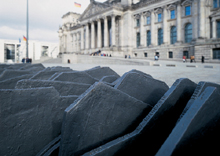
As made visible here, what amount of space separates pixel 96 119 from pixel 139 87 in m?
0.91

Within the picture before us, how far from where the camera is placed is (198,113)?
4.40 ft

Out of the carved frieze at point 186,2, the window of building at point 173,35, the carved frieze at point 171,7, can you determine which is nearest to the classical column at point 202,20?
the carved frieze at point 186,2

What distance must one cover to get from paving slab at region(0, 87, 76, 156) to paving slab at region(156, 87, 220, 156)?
4.17ft

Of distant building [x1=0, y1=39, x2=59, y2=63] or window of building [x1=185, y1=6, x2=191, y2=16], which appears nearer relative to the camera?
window of building [x1=185, y1=6, x2=191, y2=16]

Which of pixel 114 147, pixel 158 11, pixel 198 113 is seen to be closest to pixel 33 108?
pixel 114 147

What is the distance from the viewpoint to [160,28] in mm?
37562

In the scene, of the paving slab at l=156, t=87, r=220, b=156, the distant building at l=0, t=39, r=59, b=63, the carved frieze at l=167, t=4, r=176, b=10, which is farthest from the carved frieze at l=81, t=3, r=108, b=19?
the paving slab at l=156, t=87, r=220, b=156

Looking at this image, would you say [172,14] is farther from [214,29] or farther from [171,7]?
[214,29]

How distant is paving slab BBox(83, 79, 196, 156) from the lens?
1.51m

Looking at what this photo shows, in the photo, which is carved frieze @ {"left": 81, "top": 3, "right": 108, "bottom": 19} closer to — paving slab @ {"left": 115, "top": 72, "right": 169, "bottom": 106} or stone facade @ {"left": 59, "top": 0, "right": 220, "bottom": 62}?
stone facade @ {"left": 59, "top": 0, "right": 220, "bottom": 62}

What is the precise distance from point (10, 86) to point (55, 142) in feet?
5.05

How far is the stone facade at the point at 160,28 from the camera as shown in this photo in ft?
95.7

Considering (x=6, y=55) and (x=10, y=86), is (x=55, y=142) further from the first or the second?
(x=6, y=55)

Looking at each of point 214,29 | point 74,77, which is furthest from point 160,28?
point 74,77
